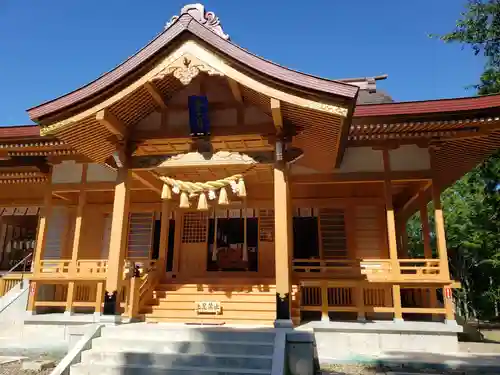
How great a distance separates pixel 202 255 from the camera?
12.0 m

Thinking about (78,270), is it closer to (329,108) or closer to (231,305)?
(231,305)

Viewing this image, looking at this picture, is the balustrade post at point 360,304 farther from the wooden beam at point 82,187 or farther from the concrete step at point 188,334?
the wooden beam at point 82,187

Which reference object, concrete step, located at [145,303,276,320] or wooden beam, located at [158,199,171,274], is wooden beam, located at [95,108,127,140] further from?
concrete step, located at [145,303,276,320]

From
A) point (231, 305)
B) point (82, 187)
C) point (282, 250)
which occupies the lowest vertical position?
point (231, 305)

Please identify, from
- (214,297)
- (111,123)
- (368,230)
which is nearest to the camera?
(111,123)

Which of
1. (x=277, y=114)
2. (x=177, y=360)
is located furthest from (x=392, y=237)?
(x=177, y=360)

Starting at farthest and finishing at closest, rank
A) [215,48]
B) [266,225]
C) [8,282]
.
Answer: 1. [266,225]
2. [8,282]
3. [215,48]

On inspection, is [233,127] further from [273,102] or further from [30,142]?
[30,142]

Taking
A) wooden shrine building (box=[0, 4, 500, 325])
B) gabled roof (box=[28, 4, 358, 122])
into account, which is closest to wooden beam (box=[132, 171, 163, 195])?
wooden shrine building (box=[0, 4, 500, 325])

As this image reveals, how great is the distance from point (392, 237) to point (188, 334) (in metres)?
5.34

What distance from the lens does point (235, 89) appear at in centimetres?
755

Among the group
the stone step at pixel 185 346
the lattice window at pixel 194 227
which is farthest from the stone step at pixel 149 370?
the lattice window at pixel 194 227

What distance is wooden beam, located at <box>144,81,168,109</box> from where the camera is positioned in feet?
24.4

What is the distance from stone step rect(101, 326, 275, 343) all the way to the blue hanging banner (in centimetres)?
385
